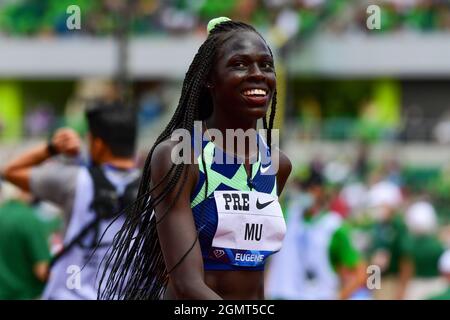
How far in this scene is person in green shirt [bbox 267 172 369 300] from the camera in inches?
434

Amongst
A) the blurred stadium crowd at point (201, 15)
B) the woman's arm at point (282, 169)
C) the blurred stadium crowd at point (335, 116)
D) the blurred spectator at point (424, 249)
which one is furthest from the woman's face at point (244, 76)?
the blurred stadium crowd at point (201, 15)

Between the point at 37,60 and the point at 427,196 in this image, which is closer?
the point at 427,196

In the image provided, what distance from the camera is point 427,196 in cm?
2547

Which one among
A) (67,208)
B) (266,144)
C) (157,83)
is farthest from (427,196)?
(266,144)

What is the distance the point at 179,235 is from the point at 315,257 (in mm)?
6839

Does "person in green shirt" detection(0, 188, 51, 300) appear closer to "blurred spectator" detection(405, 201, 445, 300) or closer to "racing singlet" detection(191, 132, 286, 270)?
"racing singlet" detection(191, 132, 286, 270)

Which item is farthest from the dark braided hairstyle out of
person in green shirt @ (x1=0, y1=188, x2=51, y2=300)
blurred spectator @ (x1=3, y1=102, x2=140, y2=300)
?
person in green shirt @ (x1=0, y1=188, x2=51, y2=300)

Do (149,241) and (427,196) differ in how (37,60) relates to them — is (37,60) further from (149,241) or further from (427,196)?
(149,241)

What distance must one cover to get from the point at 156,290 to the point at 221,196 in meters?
0.49

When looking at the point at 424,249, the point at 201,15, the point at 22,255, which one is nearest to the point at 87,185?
the point at 22,255

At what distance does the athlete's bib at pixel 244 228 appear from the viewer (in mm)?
4816

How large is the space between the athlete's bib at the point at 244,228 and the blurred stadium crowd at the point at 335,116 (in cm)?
811

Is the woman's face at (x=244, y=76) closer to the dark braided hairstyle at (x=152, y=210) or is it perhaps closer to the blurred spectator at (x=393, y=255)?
the dark braided hairstyle at (x=152, y=210)

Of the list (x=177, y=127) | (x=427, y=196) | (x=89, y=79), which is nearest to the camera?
(x=177, y=127)
